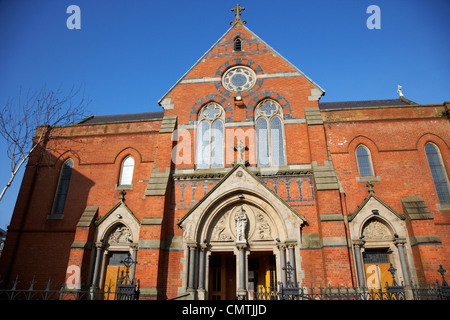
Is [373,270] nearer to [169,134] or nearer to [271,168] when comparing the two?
[271,168]

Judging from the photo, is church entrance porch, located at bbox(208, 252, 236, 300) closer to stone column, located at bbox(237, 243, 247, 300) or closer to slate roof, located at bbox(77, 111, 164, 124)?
stone column, located at bbox(237, 243, 247, 300)

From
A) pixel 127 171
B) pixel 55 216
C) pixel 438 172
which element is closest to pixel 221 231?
pixel 127 171

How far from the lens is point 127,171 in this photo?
16.1m

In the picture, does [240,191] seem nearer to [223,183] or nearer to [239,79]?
[223,183]

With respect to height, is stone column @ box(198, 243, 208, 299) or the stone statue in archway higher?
the stone statue in archway

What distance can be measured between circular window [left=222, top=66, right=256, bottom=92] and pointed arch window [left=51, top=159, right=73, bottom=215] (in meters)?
10.2

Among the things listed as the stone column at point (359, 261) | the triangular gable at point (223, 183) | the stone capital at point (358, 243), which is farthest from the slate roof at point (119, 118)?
the stone column at point (359, 261)

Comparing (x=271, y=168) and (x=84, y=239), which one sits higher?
(x=271, y=168)

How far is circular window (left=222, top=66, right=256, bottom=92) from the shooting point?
16.0 metres

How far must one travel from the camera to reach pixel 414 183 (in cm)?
1397

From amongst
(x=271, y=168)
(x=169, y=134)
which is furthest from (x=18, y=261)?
(x=271, y=168)

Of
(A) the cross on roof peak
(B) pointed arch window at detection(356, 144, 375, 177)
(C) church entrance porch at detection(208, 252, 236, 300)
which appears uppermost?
(A) the cross on roof peak

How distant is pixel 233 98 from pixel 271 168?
177 inches

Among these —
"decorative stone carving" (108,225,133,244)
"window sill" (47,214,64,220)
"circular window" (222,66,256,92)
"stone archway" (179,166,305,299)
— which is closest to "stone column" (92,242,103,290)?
"decorative stone carving" (108,225,133,244)
